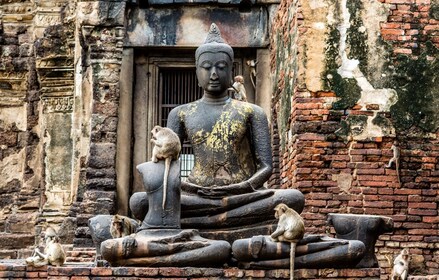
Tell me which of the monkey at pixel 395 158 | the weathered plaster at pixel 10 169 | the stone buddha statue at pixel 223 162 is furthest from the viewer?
the weathered plaster at pixel 10 169

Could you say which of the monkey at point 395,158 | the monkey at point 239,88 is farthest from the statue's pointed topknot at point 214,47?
the monkey at point 239,88

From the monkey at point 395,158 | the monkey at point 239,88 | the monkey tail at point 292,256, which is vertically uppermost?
the monkey at point 239,88

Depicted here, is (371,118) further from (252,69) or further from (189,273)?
(189,273)

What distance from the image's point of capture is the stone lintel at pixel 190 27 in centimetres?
1620

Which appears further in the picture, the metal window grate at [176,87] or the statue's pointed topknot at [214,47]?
the metal window grate at [176,87]

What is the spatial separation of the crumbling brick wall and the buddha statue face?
2.68 meters

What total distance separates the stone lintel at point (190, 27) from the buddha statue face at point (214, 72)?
5047mm

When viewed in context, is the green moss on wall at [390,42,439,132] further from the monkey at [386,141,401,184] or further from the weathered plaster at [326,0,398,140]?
the monkey at [386,141,401,184]

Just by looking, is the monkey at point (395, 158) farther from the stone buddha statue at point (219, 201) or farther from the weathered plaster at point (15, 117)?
the weathered plaster at point (15, 117)

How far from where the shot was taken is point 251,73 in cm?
1631

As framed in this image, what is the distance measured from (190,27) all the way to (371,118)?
3.38 metres

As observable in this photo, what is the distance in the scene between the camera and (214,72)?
439 inches

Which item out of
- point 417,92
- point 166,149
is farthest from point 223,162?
point 417,92

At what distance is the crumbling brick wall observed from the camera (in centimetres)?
1358
